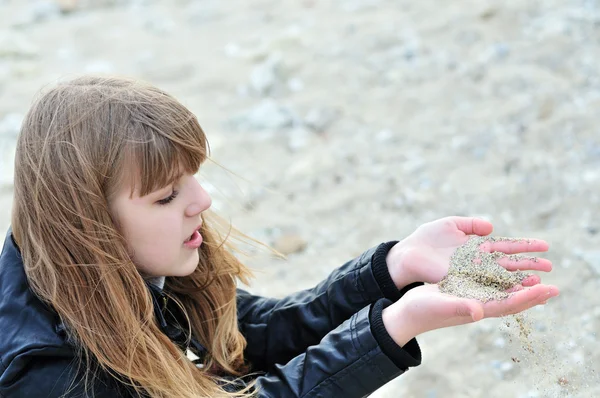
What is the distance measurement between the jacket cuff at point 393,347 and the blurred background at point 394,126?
0.44m

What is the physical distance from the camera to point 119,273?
58.5 inches

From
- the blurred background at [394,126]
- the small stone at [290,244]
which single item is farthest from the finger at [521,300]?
the small stone at [290,244]

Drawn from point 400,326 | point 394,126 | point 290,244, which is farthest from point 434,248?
point 394,126

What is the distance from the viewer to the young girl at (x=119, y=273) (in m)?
1.43

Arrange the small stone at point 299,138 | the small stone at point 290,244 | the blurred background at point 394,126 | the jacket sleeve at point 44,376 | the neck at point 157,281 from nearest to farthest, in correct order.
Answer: the jacket sleeve at point 44,376 < the neck at point 157,281 < the blurred background at point 394,126 < the small stone at point 290,244 < the small stone at point 299,138

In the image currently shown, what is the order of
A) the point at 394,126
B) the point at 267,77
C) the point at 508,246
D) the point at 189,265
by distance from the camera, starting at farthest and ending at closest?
the point at 267,77, the point at 394,126, the point at 508,246, the point at 189,265

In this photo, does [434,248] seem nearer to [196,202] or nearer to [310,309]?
[310,309]

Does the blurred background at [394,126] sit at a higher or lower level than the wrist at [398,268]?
lower

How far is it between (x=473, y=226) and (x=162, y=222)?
67cm

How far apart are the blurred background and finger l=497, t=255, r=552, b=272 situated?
27 centimetres

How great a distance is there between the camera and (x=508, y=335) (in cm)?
197

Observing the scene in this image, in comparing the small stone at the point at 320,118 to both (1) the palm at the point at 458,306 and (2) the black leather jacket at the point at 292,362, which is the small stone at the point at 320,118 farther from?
(1) the palm at the point at 458,306

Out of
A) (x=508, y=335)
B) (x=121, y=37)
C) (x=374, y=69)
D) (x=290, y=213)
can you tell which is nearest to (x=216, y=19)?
(x=121, y=37)

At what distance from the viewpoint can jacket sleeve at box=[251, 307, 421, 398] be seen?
1482mm
